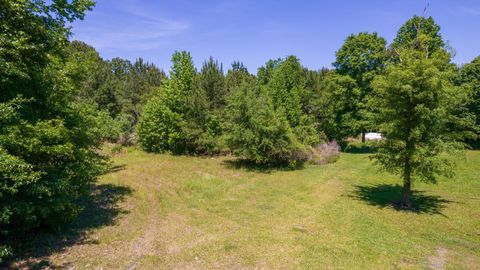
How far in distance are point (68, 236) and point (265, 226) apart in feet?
23.9

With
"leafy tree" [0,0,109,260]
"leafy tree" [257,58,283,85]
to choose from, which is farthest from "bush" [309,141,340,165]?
"leafy tree" [257,58,283,85]

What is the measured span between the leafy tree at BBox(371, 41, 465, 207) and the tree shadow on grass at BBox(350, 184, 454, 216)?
4.18 feet

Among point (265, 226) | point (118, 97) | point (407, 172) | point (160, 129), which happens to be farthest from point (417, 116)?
point (118, 97)

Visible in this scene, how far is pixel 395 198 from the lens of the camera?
626 inches

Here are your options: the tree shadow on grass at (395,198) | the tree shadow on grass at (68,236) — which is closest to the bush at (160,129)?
the tree shadow on grass at (68,236)

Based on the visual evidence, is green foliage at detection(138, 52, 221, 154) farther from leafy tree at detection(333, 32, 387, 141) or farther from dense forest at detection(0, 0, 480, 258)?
leafy tree at detection(333, 32, 387, 141)

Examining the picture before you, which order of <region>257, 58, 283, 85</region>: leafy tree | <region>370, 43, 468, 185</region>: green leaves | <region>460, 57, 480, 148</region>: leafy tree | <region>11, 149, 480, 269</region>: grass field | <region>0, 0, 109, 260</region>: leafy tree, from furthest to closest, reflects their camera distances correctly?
<region>257, 58, 283, 85</region>: leafy tree < <region>460, 57, 480, 148</region>: leafy tree < <region>370, 43, 468, 185</region>: green leaves < <region>11, 149, 480, 269</region>: grass field < <region>0, 0, 109, 260</region>: leafy tree

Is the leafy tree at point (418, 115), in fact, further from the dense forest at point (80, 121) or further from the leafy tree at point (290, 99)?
the leafy tree at point (290, 99)

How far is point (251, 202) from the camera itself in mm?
15406

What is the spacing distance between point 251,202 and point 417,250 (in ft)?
25.6

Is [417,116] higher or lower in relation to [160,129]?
higher

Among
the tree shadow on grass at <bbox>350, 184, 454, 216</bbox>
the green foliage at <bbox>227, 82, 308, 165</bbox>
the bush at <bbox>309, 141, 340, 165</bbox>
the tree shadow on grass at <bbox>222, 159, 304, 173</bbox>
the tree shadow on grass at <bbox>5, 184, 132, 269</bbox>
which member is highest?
the green foliage at <bbox>227, 82, 308, 165</bbox>

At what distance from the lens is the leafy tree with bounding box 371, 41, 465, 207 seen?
12.6 meters

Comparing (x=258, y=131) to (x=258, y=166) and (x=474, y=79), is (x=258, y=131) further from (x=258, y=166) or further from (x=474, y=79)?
(x=474, y=79)
